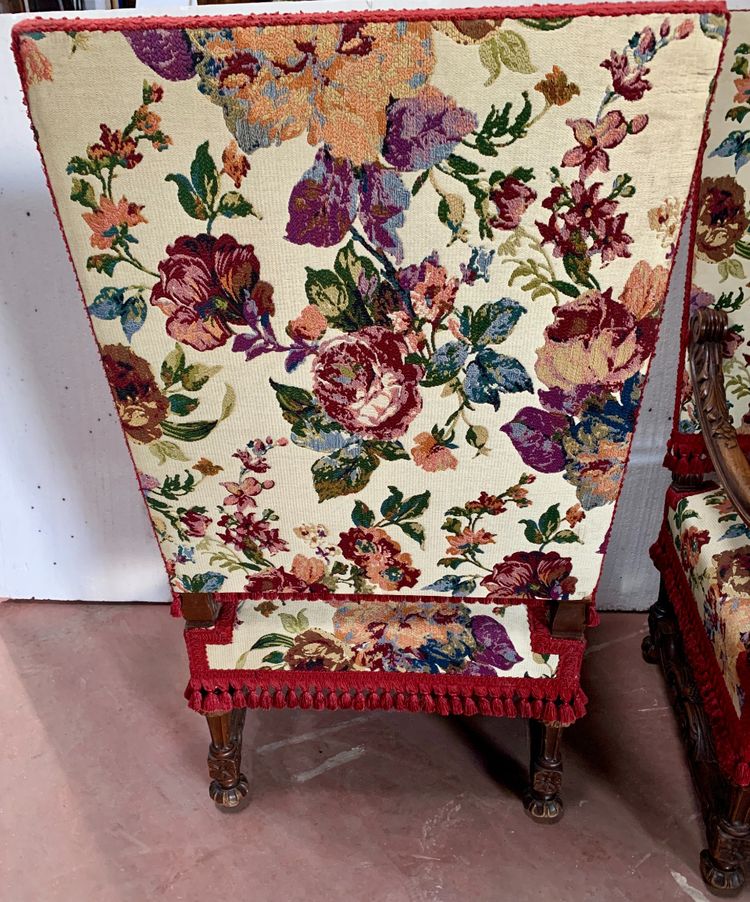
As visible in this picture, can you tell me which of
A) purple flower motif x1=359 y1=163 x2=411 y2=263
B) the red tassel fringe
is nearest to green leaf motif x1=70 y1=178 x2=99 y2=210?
purple flower motif x1=359 y1=163 x2=411 y2=263

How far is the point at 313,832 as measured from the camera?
1189 millimetres

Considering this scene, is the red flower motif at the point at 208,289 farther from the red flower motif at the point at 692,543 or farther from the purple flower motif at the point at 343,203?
the red flower motif at the point at 692,543

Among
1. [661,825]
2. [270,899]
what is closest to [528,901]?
[661,825]

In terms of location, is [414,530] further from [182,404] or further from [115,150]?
[115,150]

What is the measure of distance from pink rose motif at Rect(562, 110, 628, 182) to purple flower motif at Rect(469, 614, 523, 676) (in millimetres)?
590

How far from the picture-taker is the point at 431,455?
0.85m

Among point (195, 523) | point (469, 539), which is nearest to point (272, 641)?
point (195, 523)

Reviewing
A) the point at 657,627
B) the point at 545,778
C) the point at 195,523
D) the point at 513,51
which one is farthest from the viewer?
the point at 657,627

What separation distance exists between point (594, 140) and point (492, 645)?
651mm

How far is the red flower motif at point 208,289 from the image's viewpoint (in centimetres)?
73

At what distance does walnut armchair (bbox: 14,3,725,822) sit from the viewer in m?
0.64

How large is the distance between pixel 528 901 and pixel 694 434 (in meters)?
0.73

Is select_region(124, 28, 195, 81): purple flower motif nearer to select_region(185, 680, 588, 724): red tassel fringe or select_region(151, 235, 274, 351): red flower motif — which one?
select_region(151, 235, 274, 351): red flower motif

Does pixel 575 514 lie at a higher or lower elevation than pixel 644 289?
lower
